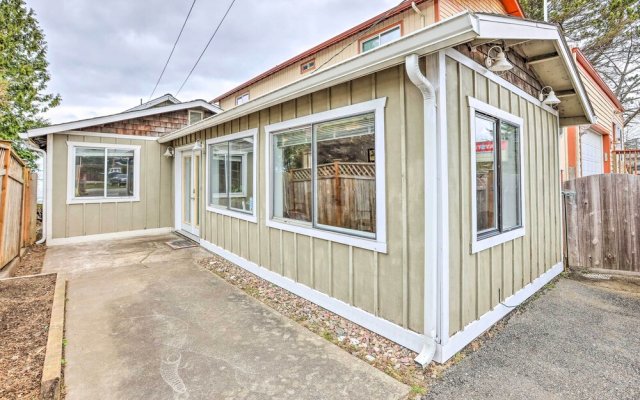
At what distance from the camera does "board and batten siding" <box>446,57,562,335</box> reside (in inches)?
107

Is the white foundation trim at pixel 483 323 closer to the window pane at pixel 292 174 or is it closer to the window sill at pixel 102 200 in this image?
the window pane at pixel 292 174

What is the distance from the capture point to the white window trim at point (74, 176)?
285 inches

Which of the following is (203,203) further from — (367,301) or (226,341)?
(367,301)

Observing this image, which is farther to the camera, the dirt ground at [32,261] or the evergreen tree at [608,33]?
the evergreen tree at [608,33]

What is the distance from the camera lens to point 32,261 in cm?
580

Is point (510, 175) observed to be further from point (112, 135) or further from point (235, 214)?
point (112, 135)

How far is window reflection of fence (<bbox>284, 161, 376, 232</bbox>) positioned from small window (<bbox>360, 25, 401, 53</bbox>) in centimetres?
621

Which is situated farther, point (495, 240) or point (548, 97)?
point (548, 97)

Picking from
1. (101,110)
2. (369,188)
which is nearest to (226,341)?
(369,188)

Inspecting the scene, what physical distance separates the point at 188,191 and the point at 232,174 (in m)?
3.03

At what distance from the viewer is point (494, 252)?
→ 3.25m

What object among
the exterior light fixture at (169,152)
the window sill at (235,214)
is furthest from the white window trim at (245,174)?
the exterior light fixture at (169,152)

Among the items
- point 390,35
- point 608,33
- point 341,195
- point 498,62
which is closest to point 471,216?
point 341,195

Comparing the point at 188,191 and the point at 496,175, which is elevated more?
the point at 188,191
